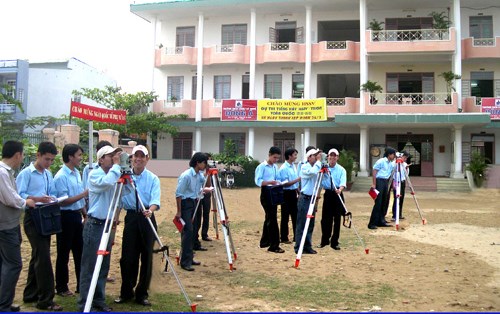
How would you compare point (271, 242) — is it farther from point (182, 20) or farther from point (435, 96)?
point (182, 20)

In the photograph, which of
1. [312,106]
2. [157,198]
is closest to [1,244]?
[157,198]

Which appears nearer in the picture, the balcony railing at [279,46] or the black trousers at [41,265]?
the black trousers at [41,265]

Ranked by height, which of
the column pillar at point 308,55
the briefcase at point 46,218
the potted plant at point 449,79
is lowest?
the briefcase at point 46,218

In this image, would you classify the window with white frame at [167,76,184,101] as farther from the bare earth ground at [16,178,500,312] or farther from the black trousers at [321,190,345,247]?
the black trousers at [321,190,345,247]

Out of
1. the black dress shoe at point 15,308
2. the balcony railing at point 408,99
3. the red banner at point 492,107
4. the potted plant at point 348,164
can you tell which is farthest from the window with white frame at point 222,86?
the black dress shoe at point 15,308

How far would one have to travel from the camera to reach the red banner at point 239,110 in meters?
22.9

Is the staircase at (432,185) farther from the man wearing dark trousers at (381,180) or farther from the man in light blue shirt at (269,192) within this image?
the man in light blue shirt at (269,192)

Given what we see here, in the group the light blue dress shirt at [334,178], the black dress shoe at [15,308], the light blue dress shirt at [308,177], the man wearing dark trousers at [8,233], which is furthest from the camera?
the light blue dress shirt at [334,178]

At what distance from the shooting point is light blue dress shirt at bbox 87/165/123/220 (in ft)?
14.0

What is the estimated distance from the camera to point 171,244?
26.1ft

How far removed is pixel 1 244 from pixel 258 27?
2166 cm

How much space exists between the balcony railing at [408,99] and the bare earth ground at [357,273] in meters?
11.8

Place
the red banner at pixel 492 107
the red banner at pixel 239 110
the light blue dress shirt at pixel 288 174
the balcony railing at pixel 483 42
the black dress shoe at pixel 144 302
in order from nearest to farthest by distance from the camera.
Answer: the black dress shoe at pixel 144 302 < the light blue dress shirt at pixel 288 174 < the red banner at pixel 492 107 < the balcony railing at pixel 483 42 < the red banner at pixel 239 110

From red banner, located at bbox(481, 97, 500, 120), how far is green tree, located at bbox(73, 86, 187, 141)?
14.7 meters
